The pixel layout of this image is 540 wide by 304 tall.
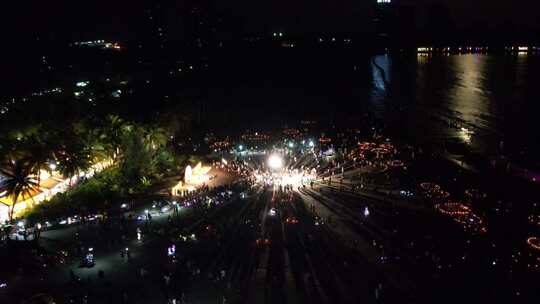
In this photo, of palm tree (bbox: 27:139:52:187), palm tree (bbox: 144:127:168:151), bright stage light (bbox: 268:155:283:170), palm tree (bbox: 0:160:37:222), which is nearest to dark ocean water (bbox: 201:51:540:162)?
bright stage light (bbox: 268:155:283:170)

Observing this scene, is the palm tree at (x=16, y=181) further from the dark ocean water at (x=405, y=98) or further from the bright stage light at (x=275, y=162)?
the dark ocean water at (x=405, y=98)

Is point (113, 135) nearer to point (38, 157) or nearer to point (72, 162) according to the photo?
point (72, 162)

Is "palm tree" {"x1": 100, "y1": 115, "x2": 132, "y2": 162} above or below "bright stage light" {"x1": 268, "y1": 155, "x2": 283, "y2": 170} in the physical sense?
above

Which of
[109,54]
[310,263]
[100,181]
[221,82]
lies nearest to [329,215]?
[310,263]

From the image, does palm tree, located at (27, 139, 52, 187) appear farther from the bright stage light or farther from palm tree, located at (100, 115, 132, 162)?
the bright stage light

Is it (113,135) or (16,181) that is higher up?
(113,135)

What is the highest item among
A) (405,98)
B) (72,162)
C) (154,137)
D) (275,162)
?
(154,137)

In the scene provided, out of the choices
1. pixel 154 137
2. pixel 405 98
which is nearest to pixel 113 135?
pixel 154 137
